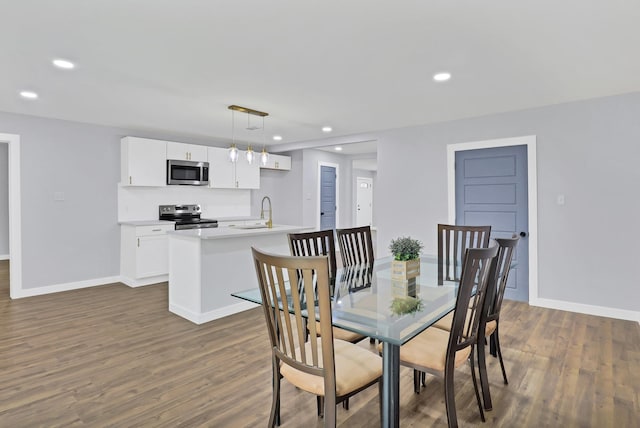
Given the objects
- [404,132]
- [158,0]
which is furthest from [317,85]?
[404,132]

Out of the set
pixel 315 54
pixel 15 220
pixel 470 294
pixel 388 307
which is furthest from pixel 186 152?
pixel 470 294

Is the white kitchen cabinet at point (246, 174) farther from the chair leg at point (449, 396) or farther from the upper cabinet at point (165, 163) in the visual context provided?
the chair leg at point (449, 396)

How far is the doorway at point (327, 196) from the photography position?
7.79 metres

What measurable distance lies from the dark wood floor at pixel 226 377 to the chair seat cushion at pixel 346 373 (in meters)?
0.49

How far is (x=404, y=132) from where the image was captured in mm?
5156

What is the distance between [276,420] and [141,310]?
271 cm

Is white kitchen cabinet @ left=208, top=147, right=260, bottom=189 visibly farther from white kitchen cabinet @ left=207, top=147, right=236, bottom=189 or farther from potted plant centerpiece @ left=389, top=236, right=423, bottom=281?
potted plant centerpiece @ left=389, top=236, right=423, bottom=281

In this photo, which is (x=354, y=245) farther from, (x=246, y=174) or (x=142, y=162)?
(x=246, y=174)

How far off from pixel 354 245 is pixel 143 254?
3.40 m

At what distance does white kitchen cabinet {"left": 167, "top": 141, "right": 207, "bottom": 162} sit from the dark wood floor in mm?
2761

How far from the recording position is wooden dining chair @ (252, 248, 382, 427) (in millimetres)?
1412

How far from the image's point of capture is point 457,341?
1755 millimetres

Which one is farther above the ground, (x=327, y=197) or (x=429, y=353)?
(x=327, y=197)

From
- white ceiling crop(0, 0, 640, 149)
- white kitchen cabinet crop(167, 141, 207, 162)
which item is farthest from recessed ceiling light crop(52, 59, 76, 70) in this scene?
white kitchen cabinet crop(167, 141, 207, 162)
